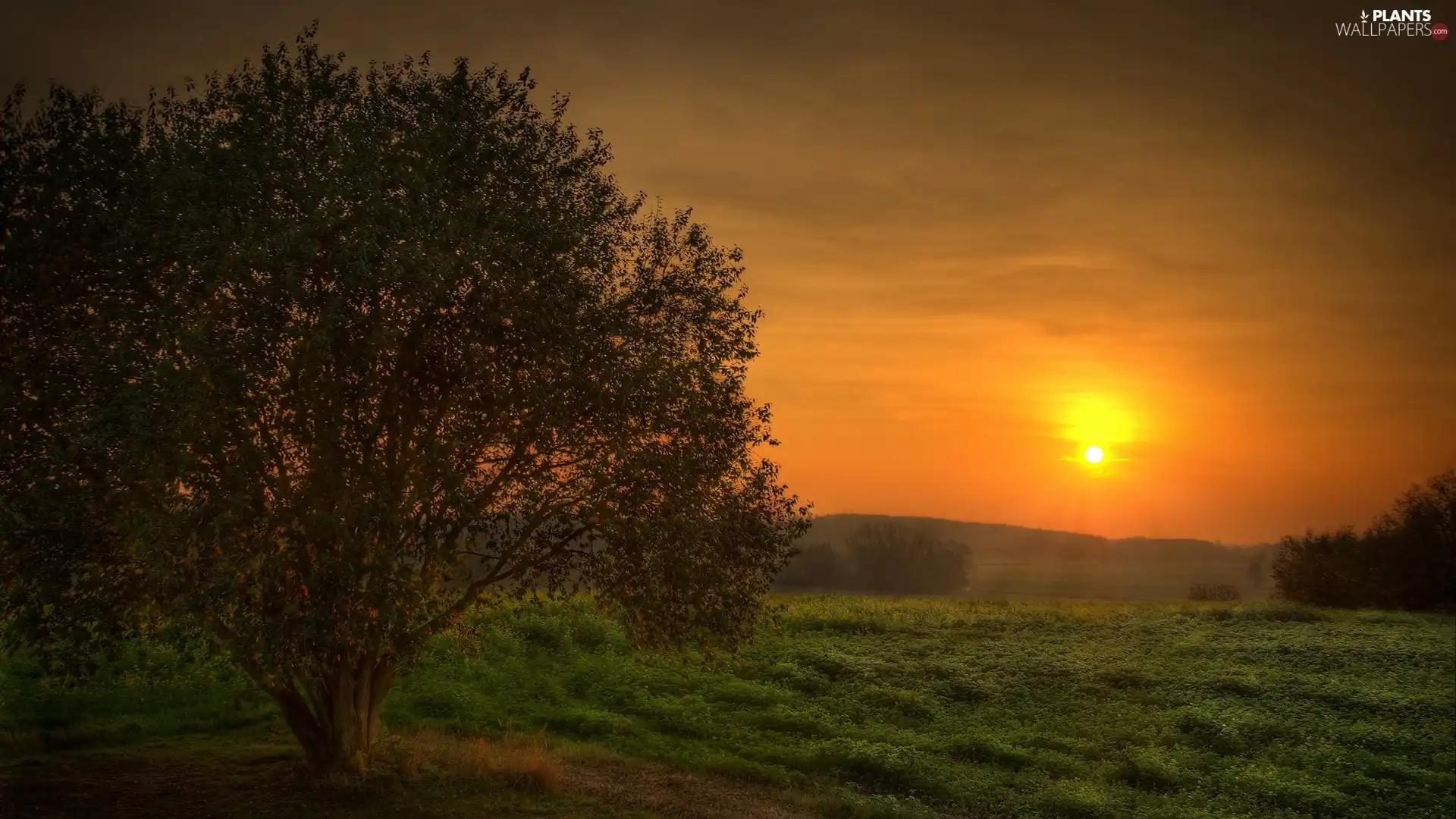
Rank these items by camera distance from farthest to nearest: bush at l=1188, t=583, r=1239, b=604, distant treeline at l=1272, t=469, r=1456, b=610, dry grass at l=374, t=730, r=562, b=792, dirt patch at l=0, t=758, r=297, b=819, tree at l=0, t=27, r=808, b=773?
bush at l=1188, t=583, r=1239, b=604
distant treeline at l=1272, t=469, r=1456, b=610
dry grass at l=374, t=730, r=562, b=792
dirt patch at l=0, t=758, r=297, b=819
tree at l=0, t=27, r=808, b=773

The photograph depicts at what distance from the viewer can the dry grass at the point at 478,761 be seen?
23.8m

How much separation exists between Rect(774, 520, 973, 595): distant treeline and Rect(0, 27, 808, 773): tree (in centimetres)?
9131

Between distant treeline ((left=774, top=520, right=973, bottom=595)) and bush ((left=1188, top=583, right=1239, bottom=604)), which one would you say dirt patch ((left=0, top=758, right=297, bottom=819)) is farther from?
distant treeline ((left=774, top=520, right=973, bottom=595))

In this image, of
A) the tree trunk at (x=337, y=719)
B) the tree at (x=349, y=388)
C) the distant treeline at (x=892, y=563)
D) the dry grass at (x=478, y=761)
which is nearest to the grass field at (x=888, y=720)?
the dry grass at (x=478, y=761)

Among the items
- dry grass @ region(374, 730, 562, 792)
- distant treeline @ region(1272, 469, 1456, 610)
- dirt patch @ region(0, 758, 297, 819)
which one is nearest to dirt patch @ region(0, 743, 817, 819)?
dirt patch @ region(0, 758, 297, 819)

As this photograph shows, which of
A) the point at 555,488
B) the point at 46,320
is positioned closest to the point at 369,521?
the point at 555,488

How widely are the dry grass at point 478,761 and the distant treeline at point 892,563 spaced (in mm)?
86295

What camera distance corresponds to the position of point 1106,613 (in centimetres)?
5319

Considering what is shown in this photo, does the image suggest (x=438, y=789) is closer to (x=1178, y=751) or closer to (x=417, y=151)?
(x=417, y=151)

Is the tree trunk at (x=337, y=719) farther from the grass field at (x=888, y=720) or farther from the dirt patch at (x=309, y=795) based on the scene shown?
the grass field at (x=888, y=720)

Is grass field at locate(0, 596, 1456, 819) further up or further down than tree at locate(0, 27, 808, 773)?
further down

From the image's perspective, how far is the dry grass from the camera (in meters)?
23.8

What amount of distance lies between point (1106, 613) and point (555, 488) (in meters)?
41.7

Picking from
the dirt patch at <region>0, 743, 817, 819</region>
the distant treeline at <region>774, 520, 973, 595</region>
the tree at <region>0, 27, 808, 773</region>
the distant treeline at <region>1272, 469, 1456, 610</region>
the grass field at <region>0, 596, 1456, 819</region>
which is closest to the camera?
the tree at <region>0, 27, 808, 773</region>
